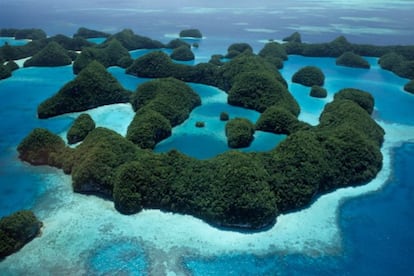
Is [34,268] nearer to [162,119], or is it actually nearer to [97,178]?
[97,178]

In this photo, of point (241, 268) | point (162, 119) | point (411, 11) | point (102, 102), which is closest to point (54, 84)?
point (102, 102)

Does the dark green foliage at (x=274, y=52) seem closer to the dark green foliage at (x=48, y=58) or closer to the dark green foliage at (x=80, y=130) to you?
the dark green foliage at (x=48, y=58)

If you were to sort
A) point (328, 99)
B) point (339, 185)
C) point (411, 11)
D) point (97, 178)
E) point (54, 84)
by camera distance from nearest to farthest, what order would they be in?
point (97, 178) < point (339, 185) < point (328, 99) < point (54, 84) < point (411, 11)

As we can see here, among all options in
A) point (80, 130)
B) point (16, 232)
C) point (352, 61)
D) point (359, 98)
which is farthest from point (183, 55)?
point (16, 232)

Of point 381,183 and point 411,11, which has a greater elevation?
point 411,11

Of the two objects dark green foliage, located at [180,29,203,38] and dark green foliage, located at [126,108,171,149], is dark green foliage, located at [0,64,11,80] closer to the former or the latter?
dark green foliage, located at [126,108,171,149]

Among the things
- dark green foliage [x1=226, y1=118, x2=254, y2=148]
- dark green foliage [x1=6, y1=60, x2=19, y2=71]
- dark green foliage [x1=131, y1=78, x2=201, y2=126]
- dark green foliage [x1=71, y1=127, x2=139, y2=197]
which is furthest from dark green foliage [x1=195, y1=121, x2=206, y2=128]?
dark green foliage [x1=6, y1=60, x2=19, y2=71]

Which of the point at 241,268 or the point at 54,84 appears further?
the point at 54,84

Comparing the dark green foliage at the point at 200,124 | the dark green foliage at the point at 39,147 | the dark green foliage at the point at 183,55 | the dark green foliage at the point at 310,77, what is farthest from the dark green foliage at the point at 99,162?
the dark green foliage at the point at 183,55
